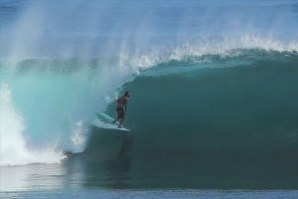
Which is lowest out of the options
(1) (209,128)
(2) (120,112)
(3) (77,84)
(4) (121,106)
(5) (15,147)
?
(5) (15,147)

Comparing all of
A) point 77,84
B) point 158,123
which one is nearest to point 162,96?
point 158,123

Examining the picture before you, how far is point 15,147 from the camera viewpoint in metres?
21.4

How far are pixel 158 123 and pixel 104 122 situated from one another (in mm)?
1215

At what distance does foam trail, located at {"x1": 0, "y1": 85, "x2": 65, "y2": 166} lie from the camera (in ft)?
68.9

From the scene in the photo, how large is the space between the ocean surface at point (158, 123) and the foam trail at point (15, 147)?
0.02 m

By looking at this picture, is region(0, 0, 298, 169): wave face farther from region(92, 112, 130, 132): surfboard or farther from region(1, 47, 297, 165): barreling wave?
region(92, 112, 130, 132): surfboard

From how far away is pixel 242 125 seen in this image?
23.0 m

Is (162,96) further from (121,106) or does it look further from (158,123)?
(121,106)

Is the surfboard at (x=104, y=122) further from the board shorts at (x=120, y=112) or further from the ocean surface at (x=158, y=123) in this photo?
the board shorts at (x=120, y=112)

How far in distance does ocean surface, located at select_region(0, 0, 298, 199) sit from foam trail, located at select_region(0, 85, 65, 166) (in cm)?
2

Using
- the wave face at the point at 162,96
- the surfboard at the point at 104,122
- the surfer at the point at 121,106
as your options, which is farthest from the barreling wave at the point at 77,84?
the surfer at the point at 121,106

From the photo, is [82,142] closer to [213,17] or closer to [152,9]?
[213,17]

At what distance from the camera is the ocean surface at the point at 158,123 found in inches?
727

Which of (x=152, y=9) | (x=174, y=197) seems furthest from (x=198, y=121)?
(x=152, y=9)
